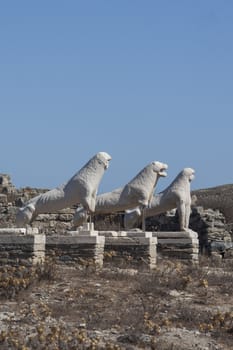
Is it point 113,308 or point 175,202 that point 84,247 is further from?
point 175,202

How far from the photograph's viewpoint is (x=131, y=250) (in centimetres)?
1595

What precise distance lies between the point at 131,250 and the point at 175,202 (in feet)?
9.19

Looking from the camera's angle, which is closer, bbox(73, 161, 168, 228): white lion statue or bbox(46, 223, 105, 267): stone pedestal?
bbox(46, 223, 105, 267): stone pedestal

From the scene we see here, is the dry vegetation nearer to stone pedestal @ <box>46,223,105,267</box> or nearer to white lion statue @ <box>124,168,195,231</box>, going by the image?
stone pedestal @ <box>46,223,105,267</box>

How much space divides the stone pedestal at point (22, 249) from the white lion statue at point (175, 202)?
12.9ft

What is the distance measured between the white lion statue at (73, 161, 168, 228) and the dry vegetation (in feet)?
8.39

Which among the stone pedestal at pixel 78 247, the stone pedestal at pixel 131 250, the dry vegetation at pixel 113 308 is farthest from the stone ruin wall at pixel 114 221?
the dry vegetation at pixel 113 308

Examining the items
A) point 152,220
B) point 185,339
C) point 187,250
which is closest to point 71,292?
point 185,339

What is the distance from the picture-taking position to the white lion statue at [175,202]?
715 inches

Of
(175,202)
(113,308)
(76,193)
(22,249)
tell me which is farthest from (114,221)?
(113,308)

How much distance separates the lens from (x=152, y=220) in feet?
81.3

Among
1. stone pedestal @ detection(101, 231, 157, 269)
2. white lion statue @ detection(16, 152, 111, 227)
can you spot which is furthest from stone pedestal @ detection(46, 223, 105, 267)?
white lion statue @ detection(16, 152, 111, 227)

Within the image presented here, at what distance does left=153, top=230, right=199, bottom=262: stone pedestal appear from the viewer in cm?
1728

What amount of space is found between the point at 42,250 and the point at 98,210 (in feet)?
11.9
